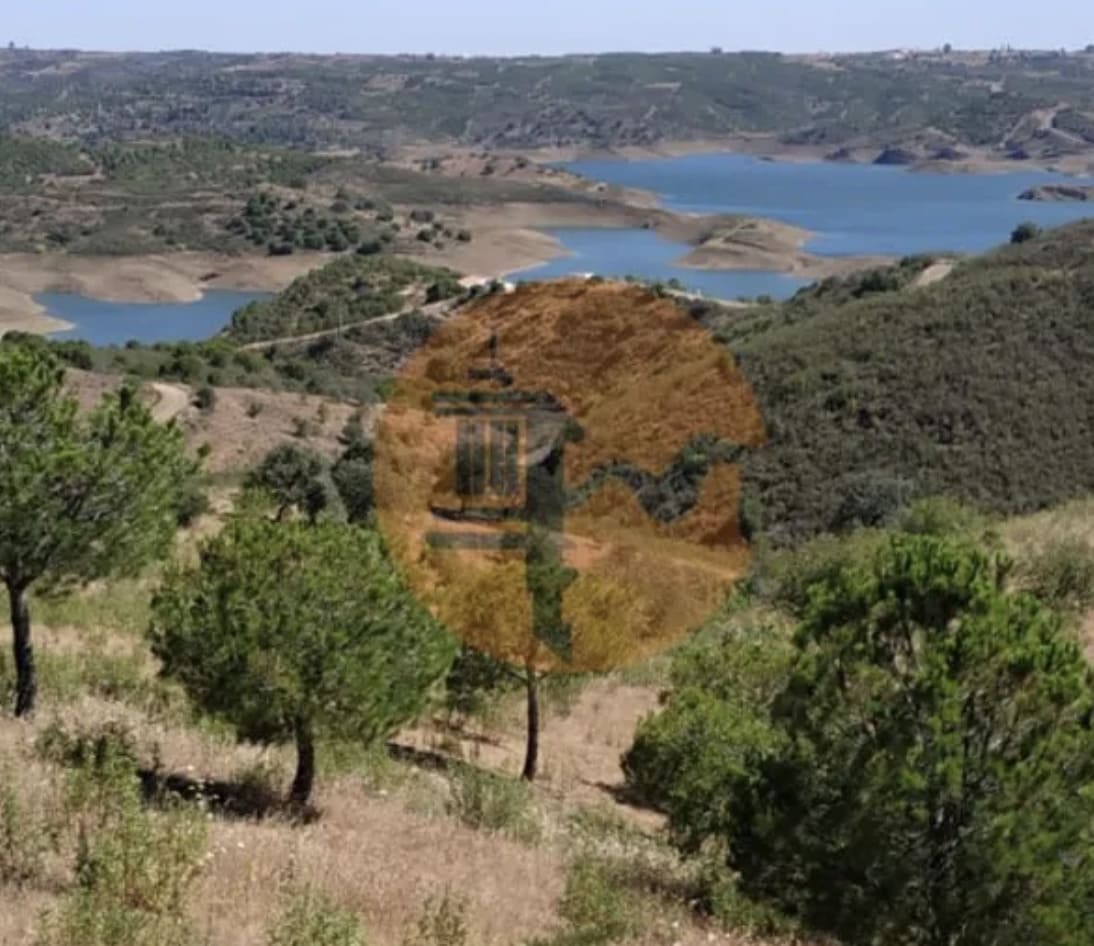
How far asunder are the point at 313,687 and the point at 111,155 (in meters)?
121

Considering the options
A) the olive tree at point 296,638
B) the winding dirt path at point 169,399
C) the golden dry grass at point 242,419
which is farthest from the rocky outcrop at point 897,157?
the olive tree at point 296,638

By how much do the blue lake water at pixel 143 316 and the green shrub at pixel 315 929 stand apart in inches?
2622

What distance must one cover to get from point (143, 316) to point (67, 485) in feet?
229

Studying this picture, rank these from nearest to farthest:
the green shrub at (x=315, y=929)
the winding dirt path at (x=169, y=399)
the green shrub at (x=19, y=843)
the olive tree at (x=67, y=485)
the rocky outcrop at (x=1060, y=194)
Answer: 1. the green shrub at (x=315, y=929)
2. the green shrub at (x=19, y=843)
3. the olive tree at (x=67, y=485)
4. the winding dirt path at (x=169, y=399)
5. the rocky outcrop at (x=1060, y=194)

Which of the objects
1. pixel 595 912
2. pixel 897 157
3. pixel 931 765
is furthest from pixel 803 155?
pixel 595 912

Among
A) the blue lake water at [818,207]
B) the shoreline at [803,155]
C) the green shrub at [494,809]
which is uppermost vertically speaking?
the shoreline at [803,155]

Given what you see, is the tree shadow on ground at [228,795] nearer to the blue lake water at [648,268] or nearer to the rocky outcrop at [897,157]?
the blue lake water at [648,268]

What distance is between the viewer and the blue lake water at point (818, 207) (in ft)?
293

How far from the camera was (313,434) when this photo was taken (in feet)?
125

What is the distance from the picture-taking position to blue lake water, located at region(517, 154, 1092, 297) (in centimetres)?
8919

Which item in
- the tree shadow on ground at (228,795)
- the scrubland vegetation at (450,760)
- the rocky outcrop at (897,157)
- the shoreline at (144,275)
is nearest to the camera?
the scrubland vegetation at (450,760)

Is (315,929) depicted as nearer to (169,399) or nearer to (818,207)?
(169,399)

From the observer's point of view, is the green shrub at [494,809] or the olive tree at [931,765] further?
the green shrub at [494,809]
